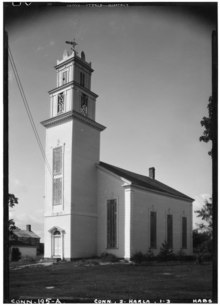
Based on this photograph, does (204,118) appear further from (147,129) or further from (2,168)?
(2,168)

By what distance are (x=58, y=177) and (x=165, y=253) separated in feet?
22.7

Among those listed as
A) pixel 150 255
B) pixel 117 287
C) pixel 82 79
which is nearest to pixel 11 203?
pixel 117 287

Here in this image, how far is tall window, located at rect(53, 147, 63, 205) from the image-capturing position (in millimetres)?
19203

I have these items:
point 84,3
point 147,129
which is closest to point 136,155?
point 147,129

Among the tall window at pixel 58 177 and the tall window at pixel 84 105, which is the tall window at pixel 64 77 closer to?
the tall window at pixel 84 105

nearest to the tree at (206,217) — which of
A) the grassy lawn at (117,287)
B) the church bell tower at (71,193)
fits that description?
the grassy lawn at (117,287)

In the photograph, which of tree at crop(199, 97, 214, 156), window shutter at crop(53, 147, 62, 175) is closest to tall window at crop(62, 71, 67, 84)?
tree at crop(199, 97, 214, 156)

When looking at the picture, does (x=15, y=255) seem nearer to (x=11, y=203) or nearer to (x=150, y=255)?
(x=11, y=203)

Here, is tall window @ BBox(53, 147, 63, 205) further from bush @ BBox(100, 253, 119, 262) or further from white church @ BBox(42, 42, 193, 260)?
bush @ BBox(100, 253, 119, 262)

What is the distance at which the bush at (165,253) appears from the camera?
65.4 ft

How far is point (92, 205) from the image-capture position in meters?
20.7

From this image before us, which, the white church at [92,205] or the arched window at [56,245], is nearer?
the white church at [92,205]

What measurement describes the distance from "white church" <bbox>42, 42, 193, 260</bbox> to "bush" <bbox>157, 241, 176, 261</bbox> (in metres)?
0.31

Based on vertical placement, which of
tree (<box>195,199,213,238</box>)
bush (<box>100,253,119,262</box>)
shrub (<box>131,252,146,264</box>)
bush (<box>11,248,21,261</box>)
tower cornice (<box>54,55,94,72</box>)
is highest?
tower cornice (<box>54,55,94,72</box>)
